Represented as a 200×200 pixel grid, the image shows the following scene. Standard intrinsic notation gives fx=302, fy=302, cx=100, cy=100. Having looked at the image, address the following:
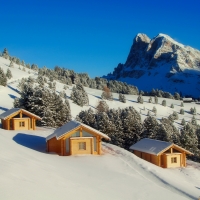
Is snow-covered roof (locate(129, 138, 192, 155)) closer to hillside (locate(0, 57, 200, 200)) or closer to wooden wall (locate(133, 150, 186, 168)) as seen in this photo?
wooden wall (locate(133, 150, 186, 168))

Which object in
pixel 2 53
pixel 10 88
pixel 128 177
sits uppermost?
pixel 2 53

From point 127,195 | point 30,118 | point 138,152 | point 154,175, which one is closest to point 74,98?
point 30,118

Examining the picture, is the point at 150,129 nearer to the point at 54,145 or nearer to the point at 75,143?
the point at 75,143

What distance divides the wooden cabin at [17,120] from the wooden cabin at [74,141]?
11.2 meters

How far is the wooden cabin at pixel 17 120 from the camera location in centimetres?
3997

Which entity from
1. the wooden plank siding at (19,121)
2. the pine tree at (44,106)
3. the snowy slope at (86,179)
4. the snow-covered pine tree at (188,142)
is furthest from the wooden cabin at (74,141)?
the snow-covered pine tree at (188,142)

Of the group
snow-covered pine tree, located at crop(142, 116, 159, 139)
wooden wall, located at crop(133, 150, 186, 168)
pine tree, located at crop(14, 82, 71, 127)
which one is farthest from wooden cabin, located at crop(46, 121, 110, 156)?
snow-covered pine tree, located at crop(142, 116, 159, 139)

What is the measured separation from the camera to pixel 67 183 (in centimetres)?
1634

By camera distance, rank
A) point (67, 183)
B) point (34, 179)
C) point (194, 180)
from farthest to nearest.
→ point (194, 180), point (67, 183), point (34, 179)

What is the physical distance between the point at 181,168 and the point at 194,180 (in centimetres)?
484

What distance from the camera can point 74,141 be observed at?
29.9m

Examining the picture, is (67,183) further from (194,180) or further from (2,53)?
(2,53)

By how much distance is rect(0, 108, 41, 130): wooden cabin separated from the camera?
40.0 m

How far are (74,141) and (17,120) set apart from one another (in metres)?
13.4
